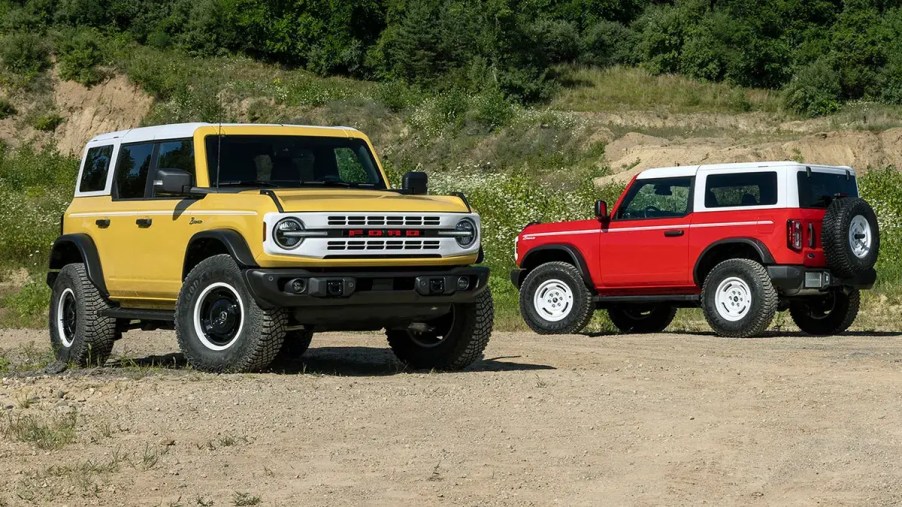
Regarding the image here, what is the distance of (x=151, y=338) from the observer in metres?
18.5

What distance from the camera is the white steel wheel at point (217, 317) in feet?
39.4

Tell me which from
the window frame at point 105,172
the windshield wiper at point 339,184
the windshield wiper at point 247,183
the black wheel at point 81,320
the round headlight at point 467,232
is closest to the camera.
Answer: the round headlight at point 467,232

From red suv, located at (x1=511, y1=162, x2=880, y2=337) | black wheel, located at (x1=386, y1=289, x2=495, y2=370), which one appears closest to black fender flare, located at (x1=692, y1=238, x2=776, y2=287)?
red suv, located at (x1=511, y1=162, x2=880, y2=337)

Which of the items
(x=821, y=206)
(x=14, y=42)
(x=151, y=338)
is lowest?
(x=151, y=338)

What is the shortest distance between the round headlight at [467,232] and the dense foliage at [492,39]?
50314 millimetres

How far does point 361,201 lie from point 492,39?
182 ft

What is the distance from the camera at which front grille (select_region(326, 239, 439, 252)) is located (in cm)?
1172

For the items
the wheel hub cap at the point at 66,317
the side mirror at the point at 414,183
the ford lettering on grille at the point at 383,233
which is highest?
the side mirror at the point at 414,183

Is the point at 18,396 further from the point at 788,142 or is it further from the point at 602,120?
the point at 602,120

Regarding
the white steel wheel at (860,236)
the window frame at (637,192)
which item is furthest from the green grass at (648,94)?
the white steel wheel at (860,236)

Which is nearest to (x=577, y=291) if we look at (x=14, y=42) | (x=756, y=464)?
(x=756, y=464)

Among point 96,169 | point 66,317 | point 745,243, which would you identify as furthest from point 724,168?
point 66,317

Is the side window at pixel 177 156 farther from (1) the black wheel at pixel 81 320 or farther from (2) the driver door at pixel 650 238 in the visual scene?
(2) the driver door at pixel 650 238

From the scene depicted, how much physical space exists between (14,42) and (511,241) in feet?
136
